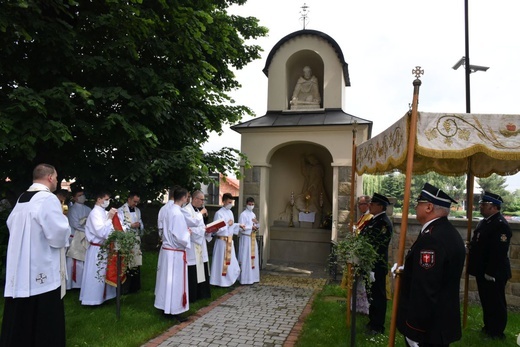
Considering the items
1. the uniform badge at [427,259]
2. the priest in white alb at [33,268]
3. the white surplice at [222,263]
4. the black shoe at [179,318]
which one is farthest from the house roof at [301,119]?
the priest in white alb at [33,268]

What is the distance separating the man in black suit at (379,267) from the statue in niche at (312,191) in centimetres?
611

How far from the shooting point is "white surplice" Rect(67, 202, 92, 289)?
7270 millimetres

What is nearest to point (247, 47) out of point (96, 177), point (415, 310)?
point (96, 177)

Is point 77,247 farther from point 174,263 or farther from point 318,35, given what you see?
point 318,35

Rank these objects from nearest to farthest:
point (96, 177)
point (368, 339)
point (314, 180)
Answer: point (368, 339) < point (96, 177) < point (314, 180)

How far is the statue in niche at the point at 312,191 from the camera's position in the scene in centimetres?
1140

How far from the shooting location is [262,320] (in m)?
5.86

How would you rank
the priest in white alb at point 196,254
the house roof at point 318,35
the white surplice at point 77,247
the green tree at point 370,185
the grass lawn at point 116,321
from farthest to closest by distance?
1. the green tree at point 370,185
2. the house roof at point 318,35
3. the white surplice at point 77,247
4. the priest in white alb at point 196,254
5. the grass lawn at point 116,321

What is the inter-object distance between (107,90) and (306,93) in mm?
6453

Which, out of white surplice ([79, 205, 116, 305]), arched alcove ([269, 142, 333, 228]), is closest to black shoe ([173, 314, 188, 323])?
white surplice ([79, 205, 116, 305])

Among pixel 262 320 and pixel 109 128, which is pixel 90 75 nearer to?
pixel 109 128

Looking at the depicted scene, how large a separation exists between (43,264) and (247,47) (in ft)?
28.0

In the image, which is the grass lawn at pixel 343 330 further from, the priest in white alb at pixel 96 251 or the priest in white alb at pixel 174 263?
the priest in white alb at pixel 96 251

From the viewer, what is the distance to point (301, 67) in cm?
1173
